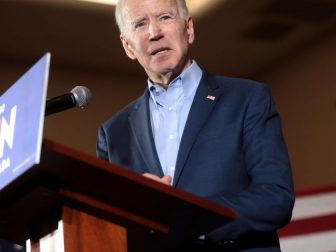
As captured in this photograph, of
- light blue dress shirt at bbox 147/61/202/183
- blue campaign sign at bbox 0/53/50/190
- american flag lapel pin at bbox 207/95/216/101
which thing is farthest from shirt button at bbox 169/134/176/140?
blue campaign sign at bbox 0/53/50/190

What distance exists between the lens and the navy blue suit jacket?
59.6 inches

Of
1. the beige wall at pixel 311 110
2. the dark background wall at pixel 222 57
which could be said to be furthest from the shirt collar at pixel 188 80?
the beige wall at pixel 311 110

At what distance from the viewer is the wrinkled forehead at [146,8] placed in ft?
6.42

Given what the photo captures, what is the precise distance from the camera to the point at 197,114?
1.76 m

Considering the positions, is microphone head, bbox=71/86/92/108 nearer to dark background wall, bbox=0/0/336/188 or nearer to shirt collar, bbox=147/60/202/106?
shirt collar, bbox=147/60/202/106

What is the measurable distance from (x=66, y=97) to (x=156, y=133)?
14.8 inches

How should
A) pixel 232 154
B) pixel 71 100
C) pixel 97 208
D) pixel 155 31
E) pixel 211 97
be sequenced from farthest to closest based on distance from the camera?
1. pixel 155 31
2. pixel 211 97
3. pixel 232 154
4. pixel 71 100
5. pixel 97 208

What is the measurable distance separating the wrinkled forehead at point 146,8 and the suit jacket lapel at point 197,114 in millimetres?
207

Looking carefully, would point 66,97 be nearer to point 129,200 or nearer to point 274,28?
point 129,200

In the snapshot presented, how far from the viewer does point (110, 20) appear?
19.1 feet

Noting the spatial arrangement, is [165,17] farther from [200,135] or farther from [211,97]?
[200,135]

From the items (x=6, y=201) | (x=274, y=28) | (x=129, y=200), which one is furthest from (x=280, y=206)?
(x=274, y=28)

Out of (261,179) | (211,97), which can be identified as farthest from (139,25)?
(261,179)

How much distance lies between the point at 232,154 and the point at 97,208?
49 cm
